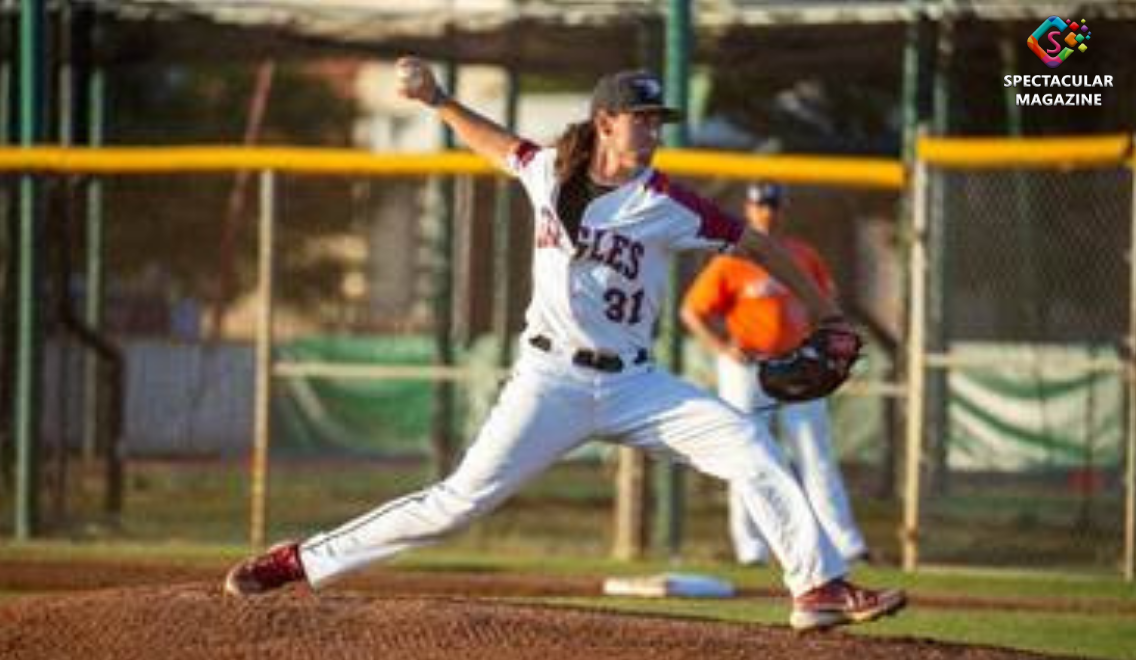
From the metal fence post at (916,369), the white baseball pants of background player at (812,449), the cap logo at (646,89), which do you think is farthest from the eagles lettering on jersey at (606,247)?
the metal fence post at (916,369)

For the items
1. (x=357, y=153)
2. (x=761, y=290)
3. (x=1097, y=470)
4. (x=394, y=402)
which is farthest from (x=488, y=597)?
(x=394, y=402)

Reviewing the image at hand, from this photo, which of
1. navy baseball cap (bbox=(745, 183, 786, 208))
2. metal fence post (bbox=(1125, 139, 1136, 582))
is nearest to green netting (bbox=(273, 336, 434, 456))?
navy baseball cap (bbox=(745, 183, 786, 208))

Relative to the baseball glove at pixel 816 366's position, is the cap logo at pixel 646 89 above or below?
above

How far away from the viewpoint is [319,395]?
19969mm

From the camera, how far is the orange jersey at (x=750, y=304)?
12.8 metres

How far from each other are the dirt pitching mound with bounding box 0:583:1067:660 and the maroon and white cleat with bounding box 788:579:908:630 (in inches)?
2.8

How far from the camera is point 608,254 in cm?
804

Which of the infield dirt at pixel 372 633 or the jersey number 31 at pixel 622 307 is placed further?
the jersey number 31 at pixel 622 307

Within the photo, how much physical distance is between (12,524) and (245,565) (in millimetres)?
6535

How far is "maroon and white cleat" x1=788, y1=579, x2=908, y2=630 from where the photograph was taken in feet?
26.1

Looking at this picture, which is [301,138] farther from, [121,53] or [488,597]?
[488,597]

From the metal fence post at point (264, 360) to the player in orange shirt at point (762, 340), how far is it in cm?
249

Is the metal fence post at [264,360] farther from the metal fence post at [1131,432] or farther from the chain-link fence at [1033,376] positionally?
the metal fence post at [1131,432]

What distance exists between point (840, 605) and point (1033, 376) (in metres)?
9.57
